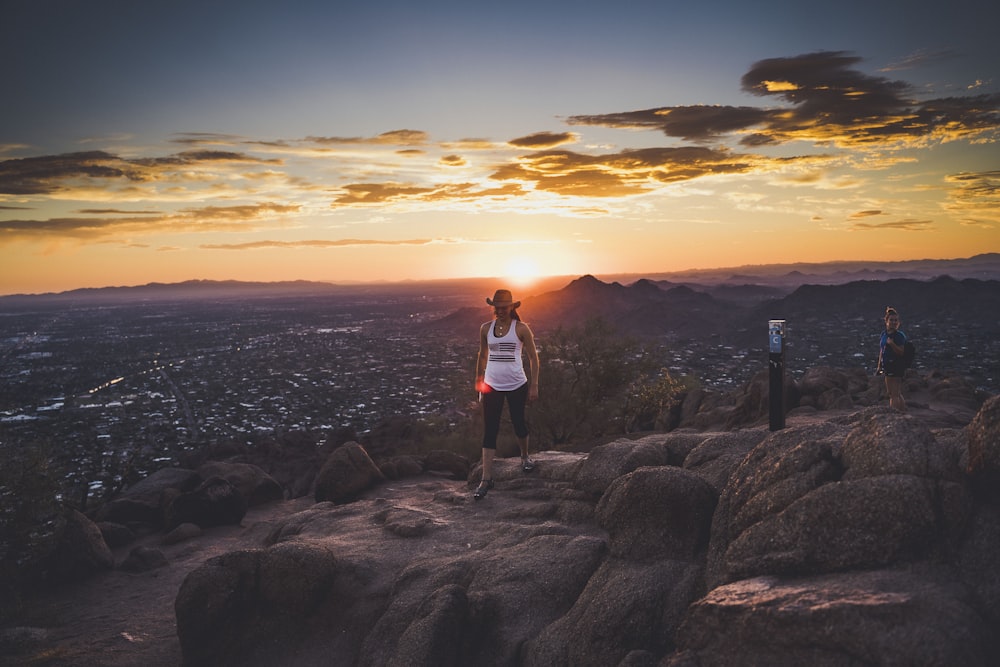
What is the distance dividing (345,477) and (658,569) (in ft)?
27.9

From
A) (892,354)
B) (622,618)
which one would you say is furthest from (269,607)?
(892,354)

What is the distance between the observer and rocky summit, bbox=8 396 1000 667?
374 cm

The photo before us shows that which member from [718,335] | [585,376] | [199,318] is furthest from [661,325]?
[199,318]

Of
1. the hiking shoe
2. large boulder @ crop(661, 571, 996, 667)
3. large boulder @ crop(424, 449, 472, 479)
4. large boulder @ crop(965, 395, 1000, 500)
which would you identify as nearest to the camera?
large boulder @ crop(661, 571, 996, 667)

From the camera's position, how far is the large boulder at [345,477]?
40.7ft

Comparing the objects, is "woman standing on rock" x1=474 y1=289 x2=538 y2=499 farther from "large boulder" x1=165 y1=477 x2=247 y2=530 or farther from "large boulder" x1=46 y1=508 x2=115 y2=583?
"large boulder" x1=46 y1=508 x2=115 y2=583

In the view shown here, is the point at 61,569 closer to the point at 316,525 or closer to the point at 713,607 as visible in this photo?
the point at 316,525

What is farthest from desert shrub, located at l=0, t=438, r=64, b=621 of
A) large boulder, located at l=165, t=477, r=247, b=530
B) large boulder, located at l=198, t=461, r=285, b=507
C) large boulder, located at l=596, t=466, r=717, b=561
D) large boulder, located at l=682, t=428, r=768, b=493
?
large boulder, located at l=682, t=428, r=768, b=493

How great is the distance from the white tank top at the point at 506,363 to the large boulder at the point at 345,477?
17.6ft

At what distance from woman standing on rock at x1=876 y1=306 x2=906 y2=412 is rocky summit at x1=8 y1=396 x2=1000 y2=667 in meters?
6.33

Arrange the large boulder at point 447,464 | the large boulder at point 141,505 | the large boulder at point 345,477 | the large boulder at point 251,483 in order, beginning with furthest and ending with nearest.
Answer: the large boulder at point 251,483 < the large boulder at point 141,505 < the large boulder at point 447,464 < the large boulder at point 345,477

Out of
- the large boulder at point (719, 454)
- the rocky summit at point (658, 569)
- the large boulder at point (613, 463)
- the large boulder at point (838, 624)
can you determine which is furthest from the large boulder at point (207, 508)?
the large boulder at point (838, 624)

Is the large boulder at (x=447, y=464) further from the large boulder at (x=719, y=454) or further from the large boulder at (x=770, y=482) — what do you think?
the large boulder at (x=770, y=482)

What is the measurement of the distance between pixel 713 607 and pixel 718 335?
4236 inches
